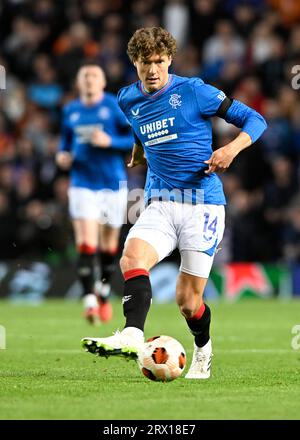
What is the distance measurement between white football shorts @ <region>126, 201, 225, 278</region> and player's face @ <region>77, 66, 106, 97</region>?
228 inches

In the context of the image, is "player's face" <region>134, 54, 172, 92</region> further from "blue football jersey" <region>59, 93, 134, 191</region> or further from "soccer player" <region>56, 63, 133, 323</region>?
"blue football jersey" <region>59, 93, 134, 191</region>

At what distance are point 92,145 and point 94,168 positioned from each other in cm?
28

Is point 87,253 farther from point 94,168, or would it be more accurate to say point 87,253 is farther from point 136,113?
point 136,113

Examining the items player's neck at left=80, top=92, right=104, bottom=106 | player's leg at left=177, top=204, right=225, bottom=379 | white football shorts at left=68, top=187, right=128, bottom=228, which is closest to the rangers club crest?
player's leg at left=177, top=204, right=225, bottom=379

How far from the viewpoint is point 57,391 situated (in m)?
6.38

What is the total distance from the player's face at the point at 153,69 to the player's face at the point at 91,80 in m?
5.61

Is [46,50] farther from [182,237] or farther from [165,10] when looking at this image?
[182,237]

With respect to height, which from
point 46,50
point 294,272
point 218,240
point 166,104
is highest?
point 46,50

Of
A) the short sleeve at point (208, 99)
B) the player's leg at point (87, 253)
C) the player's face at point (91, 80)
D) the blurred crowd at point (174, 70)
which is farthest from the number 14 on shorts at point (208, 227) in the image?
the blurred crowd at point (174, 70)

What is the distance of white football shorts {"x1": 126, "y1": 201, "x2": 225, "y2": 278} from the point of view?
7066 mm

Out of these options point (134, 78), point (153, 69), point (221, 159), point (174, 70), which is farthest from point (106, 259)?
point (134, 78)

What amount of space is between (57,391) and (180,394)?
731 mm

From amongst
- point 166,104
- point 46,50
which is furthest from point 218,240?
point 46,50

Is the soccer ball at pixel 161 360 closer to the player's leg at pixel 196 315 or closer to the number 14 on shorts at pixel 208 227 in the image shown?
the player's leg at pixel 196 315
